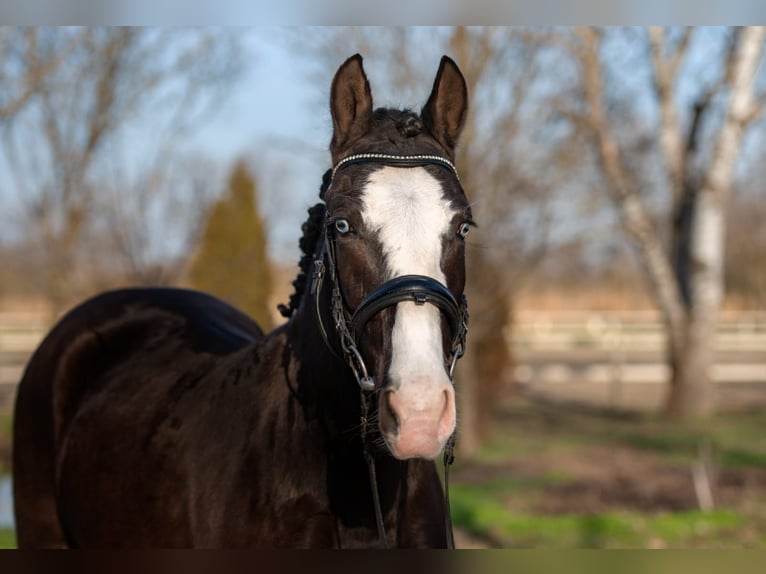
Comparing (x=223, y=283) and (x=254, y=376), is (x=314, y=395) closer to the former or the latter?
(x=254, y=376)

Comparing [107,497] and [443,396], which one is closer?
[443,396]

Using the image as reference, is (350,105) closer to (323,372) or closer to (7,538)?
A: (323,372)

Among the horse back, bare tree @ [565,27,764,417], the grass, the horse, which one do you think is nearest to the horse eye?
the horse

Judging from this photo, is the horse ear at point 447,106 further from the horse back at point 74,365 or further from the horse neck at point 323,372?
the horse back at point 74,365

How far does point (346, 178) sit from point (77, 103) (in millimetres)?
11242

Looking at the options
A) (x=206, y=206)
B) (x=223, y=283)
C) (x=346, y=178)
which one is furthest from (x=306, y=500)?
(x=206, y=206)

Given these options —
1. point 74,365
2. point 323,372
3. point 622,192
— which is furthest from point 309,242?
point 622,192

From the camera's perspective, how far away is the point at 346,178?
111 inches

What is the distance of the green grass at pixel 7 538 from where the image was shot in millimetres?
7492

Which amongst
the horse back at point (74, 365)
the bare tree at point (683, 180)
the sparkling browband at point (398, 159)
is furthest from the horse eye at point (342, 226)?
the bare tree at point (683, 180)

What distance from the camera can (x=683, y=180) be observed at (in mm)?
16297

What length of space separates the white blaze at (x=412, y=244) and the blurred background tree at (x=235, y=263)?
7.60 meters

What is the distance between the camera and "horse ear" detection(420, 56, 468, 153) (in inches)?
120

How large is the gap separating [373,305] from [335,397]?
59 centimetres
